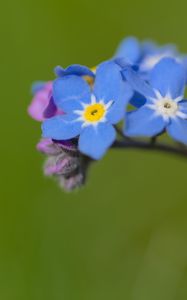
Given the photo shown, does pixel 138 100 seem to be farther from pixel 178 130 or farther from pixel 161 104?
pixel 178 130

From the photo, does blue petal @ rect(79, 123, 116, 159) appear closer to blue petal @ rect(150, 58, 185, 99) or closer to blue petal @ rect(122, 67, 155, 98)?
blue petal @ rect(122, 67, 155, 98)

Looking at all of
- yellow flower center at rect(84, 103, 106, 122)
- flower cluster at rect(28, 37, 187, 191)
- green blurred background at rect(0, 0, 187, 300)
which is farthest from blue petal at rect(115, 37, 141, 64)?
green blurred background at rect(0, 0, 187, 300)

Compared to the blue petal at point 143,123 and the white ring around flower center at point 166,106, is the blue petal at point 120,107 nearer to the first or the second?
the blue petal at point 143,123

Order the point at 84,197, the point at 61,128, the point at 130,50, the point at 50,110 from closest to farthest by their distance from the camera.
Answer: the point at 61,128 → the point at 50,110 → the point at 130,50 → the point at 84,197

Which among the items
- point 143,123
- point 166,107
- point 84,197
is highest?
point 84,197

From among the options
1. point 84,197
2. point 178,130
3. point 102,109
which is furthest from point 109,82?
point 84,197

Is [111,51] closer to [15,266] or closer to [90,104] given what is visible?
[15,266]

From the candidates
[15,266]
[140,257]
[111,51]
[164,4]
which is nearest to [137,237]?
[140,257]
